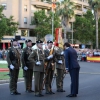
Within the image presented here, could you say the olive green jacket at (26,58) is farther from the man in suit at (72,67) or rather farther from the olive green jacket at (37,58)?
the man in suit at (72,67)

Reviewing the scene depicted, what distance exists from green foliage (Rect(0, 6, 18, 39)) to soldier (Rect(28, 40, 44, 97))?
131 ft

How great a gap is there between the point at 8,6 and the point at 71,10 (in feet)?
41.1

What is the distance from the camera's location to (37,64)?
11445mm

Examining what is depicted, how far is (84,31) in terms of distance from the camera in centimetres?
6838

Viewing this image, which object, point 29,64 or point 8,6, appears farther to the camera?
point 8,6

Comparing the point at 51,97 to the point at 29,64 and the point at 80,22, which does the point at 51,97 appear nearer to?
the point at 29,64

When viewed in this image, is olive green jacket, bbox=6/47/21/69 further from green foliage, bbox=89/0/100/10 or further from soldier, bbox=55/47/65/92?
green foliage, bbox=89/0/100/10

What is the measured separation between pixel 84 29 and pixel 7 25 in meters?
19.0

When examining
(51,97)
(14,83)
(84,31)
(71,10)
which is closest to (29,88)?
(14,83)

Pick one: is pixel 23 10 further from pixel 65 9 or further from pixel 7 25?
pixel 65 9

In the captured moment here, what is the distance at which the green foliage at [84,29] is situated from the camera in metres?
68.0

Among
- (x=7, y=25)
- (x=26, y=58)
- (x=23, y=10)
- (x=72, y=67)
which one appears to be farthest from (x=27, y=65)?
(x=23, y=10)

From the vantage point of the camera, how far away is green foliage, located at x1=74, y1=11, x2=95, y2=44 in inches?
2677

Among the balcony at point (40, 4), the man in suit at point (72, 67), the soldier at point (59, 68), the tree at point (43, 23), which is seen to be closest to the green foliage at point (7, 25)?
the tree at point (43, 23)
